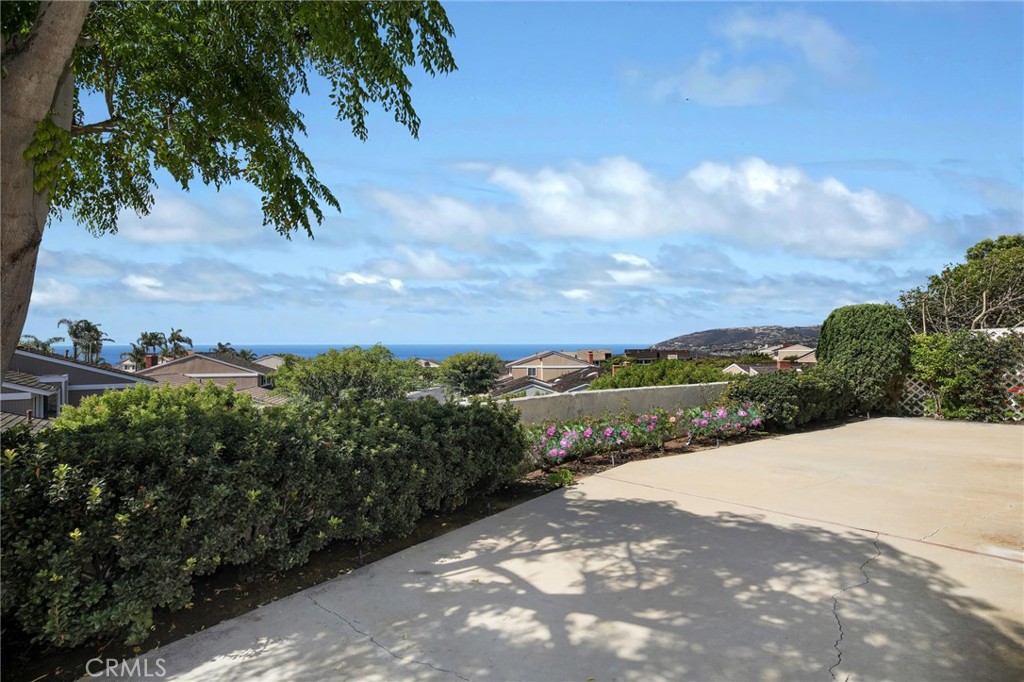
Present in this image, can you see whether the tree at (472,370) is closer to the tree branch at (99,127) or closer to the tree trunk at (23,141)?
the tree branch at (99,127)

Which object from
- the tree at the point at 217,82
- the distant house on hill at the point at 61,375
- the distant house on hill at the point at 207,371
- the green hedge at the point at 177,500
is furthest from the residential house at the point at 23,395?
the distant house on hill at the point at 207,371

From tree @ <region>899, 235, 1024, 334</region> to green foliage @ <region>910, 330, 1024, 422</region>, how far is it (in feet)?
3.22

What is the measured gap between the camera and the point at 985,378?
12.2 m

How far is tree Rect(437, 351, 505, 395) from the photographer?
51781mm

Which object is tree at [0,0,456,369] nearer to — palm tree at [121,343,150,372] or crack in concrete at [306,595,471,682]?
crack in concrete at [306,595,471,682]

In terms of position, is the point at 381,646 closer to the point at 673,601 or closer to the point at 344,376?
the point at 673,601

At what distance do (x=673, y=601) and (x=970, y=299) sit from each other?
16379 millimetres

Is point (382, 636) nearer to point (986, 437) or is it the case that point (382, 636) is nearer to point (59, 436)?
point (59, 436)

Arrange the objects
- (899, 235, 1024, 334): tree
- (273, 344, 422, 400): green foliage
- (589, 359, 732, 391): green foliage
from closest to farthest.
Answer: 1. (273, 344, 422, 400): green foliage
2. (899, 235, 1024, 334): tree
3. (589, 359, 732, 391): green foliage

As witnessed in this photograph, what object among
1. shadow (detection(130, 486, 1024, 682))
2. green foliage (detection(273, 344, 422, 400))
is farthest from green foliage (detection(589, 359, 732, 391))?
shadow (detection(130, 486, 1024, 682))

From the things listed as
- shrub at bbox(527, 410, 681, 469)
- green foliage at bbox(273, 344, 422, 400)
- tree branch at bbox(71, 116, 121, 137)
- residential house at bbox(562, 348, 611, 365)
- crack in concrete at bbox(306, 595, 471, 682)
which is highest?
tree branch at bbox(71, 116, 121, 137)

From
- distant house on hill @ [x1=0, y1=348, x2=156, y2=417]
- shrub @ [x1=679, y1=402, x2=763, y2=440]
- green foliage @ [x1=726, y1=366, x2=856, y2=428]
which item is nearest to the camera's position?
shrub @ [x1=679, y1=402, x2=763, y2=440]

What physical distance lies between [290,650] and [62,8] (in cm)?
349

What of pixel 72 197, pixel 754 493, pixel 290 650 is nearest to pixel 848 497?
pixel 754 493
